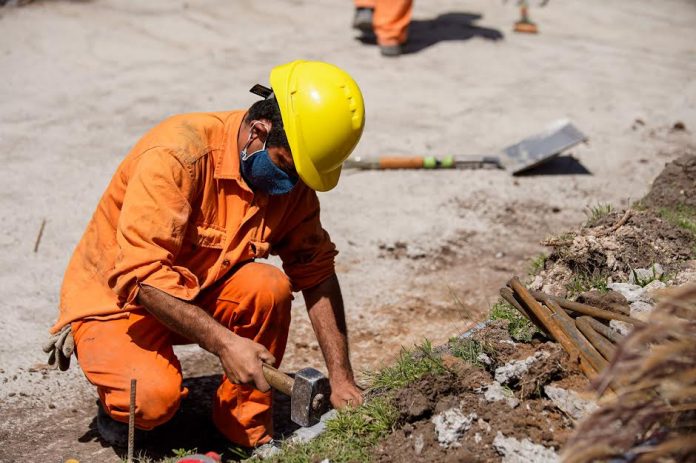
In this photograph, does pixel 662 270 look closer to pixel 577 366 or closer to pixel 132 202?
pixel 577 366

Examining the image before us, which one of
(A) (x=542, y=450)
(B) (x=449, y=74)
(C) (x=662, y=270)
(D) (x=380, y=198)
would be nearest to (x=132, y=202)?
(A) (x=542, y=450)

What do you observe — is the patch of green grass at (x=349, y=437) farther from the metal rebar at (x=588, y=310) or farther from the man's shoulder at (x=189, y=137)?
the man's shoulder at (x=189, y=137)

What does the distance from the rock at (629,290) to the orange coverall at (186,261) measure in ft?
4.14

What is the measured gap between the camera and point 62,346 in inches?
143

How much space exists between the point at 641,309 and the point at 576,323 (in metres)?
0.32

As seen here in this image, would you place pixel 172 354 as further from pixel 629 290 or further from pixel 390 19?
pixel 390 19

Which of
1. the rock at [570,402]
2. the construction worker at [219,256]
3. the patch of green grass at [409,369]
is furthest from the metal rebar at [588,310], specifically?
the construction worker at [219,256]

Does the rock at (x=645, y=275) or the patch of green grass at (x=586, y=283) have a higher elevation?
the rock at (x=645, y=275)

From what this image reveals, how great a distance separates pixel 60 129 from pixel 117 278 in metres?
3.83

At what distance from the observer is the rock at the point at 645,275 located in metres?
3.77

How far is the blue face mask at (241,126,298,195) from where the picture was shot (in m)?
3.44

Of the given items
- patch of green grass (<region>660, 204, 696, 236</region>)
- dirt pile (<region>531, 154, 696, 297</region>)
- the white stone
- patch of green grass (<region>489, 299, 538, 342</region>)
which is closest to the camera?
the white stone

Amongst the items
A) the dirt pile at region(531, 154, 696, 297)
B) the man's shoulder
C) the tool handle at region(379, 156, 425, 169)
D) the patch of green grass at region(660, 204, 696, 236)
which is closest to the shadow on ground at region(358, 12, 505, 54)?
the tool handle at region(379, 156, 425, 169)

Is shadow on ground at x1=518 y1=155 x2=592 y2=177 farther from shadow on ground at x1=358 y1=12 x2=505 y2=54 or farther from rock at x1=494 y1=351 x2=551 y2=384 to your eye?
rock at x1=494 y1=351 x2=551 y2=384
